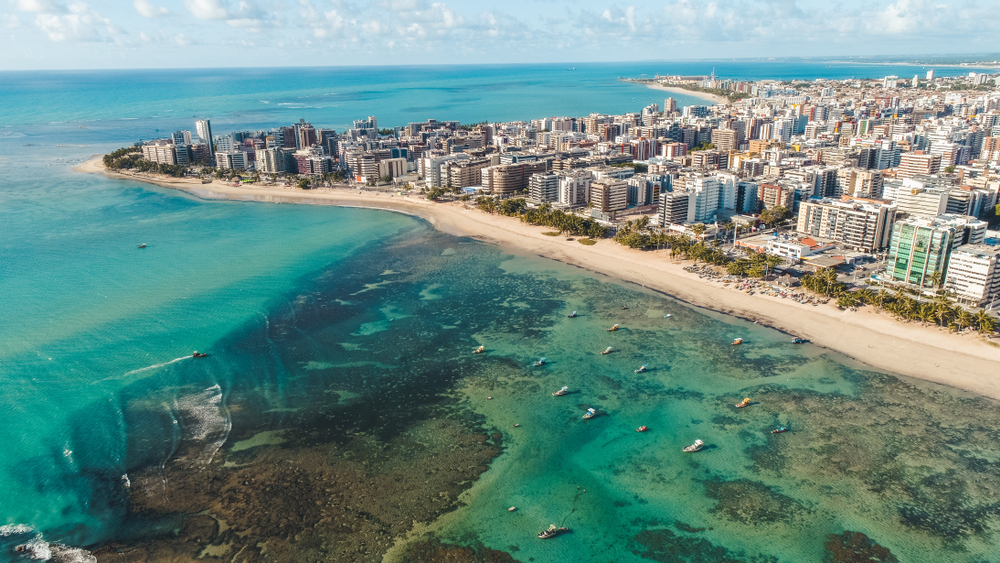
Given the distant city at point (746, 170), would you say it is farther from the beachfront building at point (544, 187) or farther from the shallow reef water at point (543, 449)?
the shallow reef water at point (543, 449)

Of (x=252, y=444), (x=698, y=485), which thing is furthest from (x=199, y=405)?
(x=698, y=485)

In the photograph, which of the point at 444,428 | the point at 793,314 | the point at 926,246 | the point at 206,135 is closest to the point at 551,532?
the point at 444,428

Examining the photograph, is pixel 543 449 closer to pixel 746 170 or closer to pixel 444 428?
pixel 444 428

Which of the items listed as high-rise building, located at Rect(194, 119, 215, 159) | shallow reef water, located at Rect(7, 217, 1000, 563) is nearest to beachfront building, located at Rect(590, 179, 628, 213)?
shallow reef water, located at Rect(7, 217, 1000, 563)

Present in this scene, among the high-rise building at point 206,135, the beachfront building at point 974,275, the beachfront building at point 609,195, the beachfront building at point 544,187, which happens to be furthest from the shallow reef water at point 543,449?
the high-rise building at point 206,135

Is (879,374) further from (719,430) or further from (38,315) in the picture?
(38,315)

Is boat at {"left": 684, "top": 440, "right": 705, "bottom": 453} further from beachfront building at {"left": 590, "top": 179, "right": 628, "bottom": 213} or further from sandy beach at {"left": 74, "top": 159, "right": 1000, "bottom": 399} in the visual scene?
beachfront building at {"left": 590, "top": 179, "right": 628, "bottom": 213}
